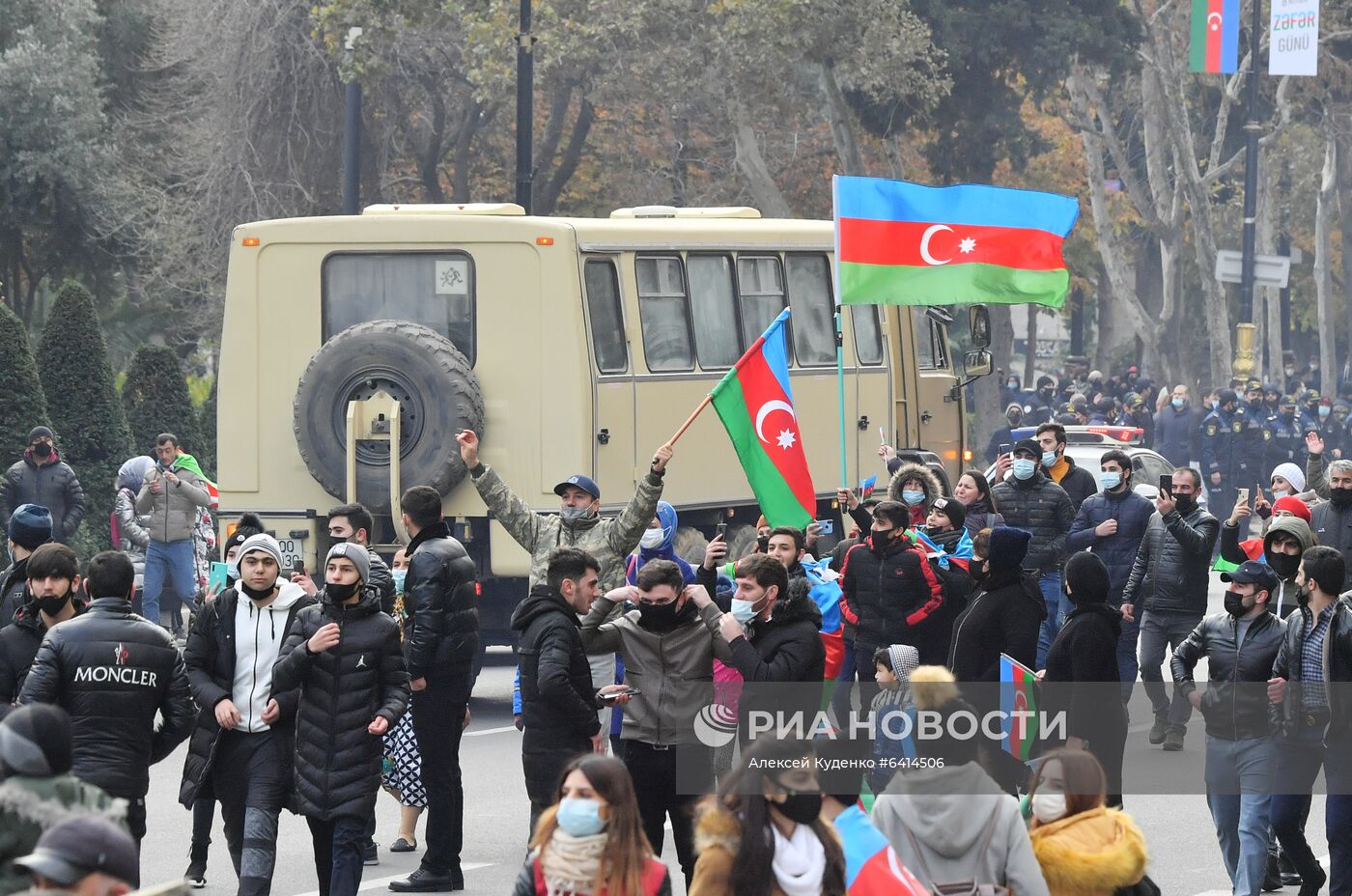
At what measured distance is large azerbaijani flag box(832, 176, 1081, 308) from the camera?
15.0 meters

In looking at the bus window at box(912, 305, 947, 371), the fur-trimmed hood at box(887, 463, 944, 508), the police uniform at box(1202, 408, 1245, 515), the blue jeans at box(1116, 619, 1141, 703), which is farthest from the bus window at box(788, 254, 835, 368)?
the police uniform at box(1202, 408, 1245, 515)

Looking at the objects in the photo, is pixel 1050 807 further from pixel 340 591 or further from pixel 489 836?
pixel 489 836

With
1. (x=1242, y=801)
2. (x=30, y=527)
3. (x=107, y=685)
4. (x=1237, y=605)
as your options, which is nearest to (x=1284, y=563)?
(x=1237, y=605)

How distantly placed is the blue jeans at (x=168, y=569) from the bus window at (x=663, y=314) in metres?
4.42

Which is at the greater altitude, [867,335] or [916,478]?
[867,335]

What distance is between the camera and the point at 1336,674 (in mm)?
9148

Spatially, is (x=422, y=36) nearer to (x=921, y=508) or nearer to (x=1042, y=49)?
(x=1042, y=49)

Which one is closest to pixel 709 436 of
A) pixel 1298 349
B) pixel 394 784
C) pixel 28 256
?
pixel 394 784

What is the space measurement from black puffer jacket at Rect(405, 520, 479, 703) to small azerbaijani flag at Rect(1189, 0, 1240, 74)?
1123 inches

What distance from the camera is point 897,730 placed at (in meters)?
9.51

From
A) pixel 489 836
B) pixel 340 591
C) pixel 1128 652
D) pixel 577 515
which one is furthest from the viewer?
pixel 1128 652

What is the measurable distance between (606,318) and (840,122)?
1757cm

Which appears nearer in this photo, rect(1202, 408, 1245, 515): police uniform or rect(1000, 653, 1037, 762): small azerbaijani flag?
rect(1000, 653, 1037, 762): small azerbaijani flag

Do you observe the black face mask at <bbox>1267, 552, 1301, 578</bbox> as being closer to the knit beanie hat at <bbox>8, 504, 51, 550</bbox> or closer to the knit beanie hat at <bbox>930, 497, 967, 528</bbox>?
the knit beanie hat at <bbox>930, 497, 967, 528</bbox>
